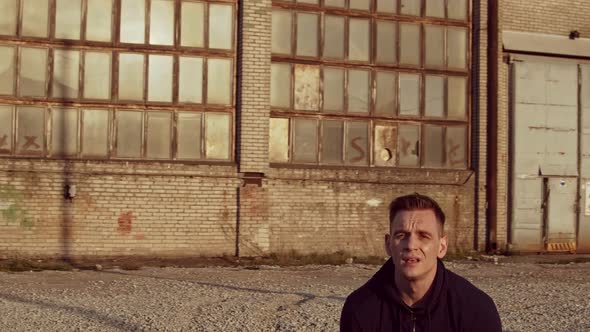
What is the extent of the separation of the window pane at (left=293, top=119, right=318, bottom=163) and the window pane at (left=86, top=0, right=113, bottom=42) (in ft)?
15.1

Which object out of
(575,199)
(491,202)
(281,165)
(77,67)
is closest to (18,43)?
(77,67)

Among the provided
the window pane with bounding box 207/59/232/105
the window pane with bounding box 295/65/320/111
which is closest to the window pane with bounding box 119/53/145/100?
the window pane with bounding box 207/59/232/105

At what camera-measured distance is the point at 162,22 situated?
674 inches

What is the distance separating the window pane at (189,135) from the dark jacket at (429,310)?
14.3 metres

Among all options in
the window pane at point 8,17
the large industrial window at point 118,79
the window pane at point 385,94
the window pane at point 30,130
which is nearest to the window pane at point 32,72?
the large industrial window at point 118,79

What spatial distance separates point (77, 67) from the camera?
1659cm

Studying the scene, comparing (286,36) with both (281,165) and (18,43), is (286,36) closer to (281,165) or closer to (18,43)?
(281,165)

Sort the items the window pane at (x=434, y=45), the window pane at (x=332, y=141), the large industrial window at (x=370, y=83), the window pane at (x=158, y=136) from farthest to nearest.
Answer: the window pane at (x=434, y=45), the window pane at (x=332, y=141), the large industrial window at (x=370, y=83), the window pane at (x=158, y=136)

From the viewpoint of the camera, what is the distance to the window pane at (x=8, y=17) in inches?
640

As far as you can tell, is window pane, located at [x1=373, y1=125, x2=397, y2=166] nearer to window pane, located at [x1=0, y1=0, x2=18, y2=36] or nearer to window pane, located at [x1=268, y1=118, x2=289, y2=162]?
window pane, located at [x1=268, y1=118, x2=289, y2=162]

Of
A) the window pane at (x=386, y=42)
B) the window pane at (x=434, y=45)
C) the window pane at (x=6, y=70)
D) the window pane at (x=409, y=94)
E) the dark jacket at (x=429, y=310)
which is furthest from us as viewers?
the window pane at (x=434, y=45)

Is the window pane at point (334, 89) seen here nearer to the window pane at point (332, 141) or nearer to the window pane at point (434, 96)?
the window pane at point (332, 141)

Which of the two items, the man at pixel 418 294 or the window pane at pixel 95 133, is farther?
the window pane at pixel 95 133

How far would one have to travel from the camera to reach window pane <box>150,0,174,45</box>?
1706cm
